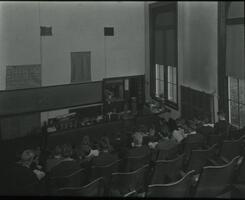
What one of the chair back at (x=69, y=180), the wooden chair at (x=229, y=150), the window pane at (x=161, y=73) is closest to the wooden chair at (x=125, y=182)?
the chair back at (x=69, y=180)

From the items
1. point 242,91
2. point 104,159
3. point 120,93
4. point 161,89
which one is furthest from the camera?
point 120,93

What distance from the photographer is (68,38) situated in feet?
29.4

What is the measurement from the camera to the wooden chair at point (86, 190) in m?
3.61

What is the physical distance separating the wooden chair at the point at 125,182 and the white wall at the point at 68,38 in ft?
15.4

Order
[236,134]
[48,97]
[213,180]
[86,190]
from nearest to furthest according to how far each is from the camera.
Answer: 1. [86,190]
2. [213,180]
3. [236,134]
4. [48,97]

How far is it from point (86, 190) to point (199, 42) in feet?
14.8

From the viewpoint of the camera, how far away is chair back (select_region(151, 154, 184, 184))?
4.48m

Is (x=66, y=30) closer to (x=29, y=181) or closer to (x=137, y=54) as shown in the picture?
(x=137, y=54)

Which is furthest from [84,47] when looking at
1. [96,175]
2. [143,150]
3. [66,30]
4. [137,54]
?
[96,175]

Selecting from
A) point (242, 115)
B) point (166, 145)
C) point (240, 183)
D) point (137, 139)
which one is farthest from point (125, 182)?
point (242, 115)

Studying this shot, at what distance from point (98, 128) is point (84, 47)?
2259 millimetres

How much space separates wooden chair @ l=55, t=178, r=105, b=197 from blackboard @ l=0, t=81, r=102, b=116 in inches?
187

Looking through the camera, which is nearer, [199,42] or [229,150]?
[229,150]

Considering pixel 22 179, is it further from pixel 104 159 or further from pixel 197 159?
pixel 197 159
